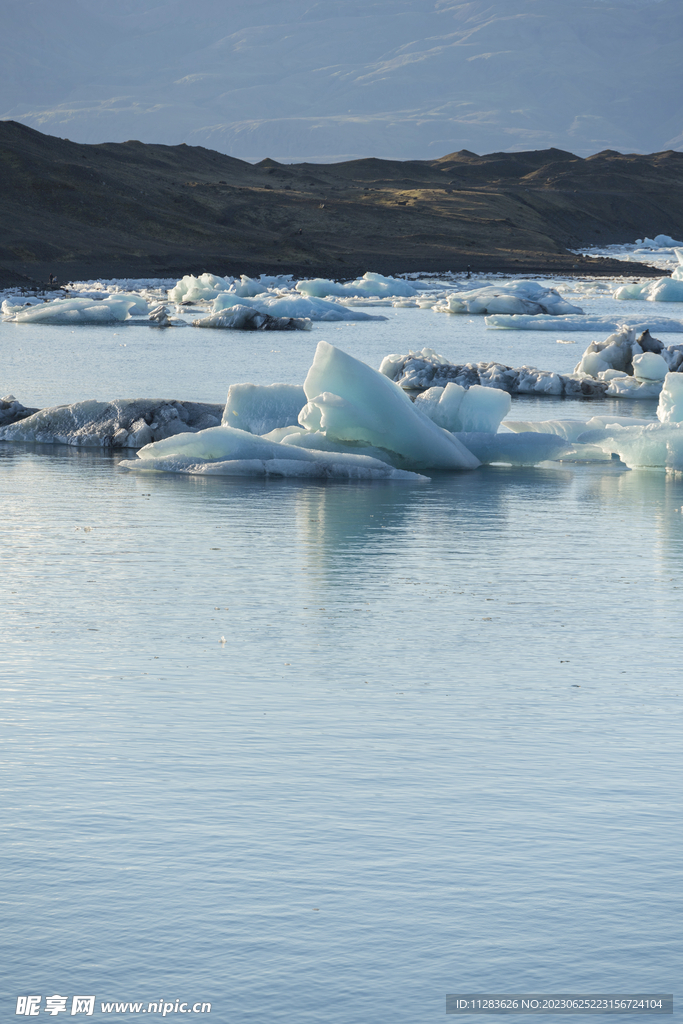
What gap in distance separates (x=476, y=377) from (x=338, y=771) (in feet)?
48.4

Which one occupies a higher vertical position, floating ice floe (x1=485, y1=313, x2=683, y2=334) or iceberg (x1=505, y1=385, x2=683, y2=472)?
floating ice floe (x1=485, y1=313, x2=683, y2=334)

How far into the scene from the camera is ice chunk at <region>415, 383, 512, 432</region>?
1339cm

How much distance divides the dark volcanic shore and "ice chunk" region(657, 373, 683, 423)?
38866 mm

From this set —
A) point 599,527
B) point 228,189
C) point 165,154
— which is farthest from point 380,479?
point 165,154

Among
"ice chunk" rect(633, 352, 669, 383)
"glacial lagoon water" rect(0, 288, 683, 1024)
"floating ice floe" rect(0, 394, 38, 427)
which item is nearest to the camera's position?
"glacial lagoon water" rect(0, 288, 683, 1024)

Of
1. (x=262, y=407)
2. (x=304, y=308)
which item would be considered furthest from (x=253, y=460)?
(x=304, y=308)

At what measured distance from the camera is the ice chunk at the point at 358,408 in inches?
473

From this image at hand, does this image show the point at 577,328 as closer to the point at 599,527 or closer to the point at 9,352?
the point at 9,352

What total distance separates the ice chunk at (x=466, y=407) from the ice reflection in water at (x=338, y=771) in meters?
4.55

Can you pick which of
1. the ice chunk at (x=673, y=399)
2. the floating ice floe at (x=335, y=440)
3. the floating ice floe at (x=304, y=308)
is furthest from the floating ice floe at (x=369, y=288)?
the floating ice floe at (x=335, y=440)

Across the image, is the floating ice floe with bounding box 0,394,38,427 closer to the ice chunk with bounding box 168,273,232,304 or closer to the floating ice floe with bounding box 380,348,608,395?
the floating ice floe with bounding box 380,348,608,395

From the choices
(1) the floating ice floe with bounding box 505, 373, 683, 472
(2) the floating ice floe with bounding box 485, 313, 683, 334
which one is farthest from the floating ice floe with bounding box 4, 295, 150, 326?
(1) the floating ice floe with bounding box 505, 373, 683, 472

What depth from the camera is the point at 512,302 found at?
43125mm

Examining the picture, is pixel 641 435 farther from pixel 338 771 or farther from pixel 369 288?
pixel 369 288
